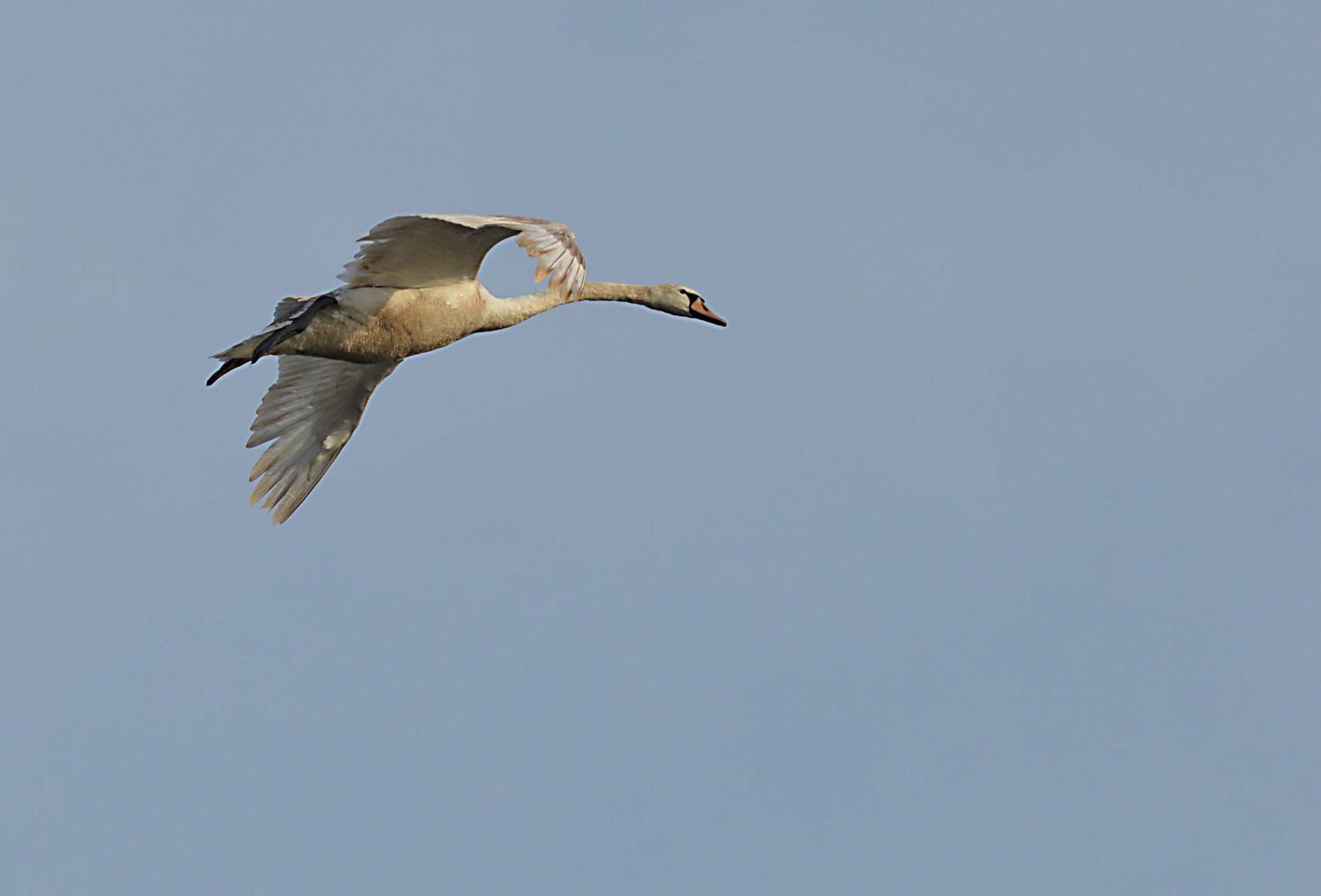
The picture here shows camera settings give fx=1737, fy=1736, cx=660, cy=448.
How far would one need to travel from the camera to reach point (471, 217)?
1349cm

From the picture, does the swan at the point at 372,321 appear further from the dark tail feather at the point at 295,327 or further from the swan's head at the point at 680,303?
the swan's head at the point at 680,303

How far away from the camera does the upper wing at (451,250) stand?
511 inches

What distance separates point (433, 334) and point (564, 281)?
10.5 ft

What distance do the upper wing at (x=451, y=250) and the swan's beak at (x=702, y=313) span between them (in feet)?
13.1

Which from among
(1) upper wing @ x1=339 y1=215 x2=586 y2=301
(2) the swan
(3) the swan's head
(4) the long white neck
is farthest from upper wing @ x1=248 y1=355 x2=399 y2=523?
(3) the swan's head

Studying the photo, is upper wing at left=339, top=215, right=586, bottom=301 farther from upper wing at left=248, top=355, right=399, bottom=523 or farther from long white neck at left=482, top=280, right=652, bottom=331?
upper wing at left=248, top=355, right=399, bottom=523

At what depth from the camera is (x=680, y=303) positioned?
62.4ft

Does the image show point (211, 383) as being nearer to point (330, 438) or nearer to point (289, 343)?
point (289, 343)

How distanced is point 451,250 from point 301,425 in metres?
3.81

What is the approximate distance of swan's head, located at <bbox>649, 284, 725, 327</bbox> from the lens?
18.9 m

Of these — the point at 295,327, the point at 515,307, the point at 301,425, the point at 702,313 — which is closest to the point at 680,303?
the point at 702,313

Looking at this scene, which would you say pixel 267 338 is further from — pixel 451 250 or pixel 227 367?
pixel 451 250

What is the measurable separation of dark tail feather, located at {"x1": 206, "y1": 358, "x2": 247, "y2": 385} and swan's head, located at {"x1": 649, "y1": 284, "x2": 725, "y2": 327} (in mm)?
5105

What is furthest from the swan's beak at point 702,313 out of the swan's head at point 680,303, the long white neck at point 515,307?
the long white neck at point 515,307
